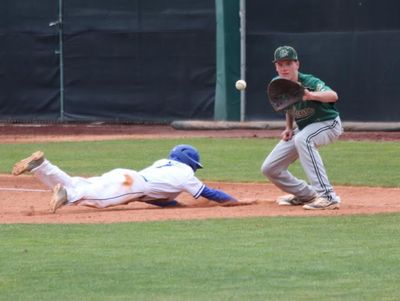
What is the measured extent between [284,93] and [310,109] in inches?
15.5

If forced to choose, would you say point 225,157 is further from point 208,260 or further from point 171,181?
point 208,260

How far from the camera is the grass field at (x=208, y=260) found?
20.7ft

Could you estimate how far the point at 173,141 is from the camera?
19219 millimetres

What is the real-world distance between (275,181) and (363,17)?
1105 centimetres

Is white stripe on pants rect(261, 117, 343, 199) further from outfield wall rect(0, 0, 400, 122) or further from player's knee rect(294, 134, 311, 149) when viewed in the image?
outfield wall rect(0, 0, 400, 122)

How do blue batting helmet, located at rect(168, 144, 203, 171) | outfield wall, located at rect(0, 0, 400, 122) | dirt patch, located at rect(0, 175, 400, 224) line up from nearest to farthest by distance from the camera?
dirt patch, located at rect(0, 175, 400, 224), blue batting helmet, located at rect(168, 144, 203, 171), outfield wall, located at rect(0, 0, 400, 122)

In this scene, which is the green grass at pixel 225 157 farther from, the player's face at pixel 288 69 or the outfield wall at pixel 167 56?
the player's face at pixel 288 69

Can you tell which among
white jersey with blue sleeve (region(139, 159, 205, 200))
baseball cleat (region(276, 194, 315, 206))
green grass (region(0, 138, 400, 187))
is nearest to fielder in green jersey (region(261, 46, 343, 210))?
baseball cleat (region(276, 194, 315, 206))

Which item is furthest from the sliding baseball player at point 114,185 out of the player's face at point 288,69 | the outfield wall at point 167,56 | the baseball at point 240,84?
the outfield wall at point 167,56

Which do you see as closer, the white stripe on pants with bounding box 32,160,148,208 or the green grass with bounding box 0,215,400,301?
the green grass with bounding box 0,215,400,301

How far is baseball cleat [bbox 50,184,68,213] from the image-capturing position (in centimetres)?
1004

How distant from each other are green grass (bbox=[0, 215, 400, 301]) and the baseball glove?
1.10 metres

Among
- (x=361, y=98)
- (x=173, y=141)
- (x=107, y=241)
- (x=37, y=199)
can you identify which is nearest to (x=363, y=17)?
(x=361, y=98)

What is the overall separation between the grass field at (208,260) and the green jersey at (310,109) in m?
1.11
